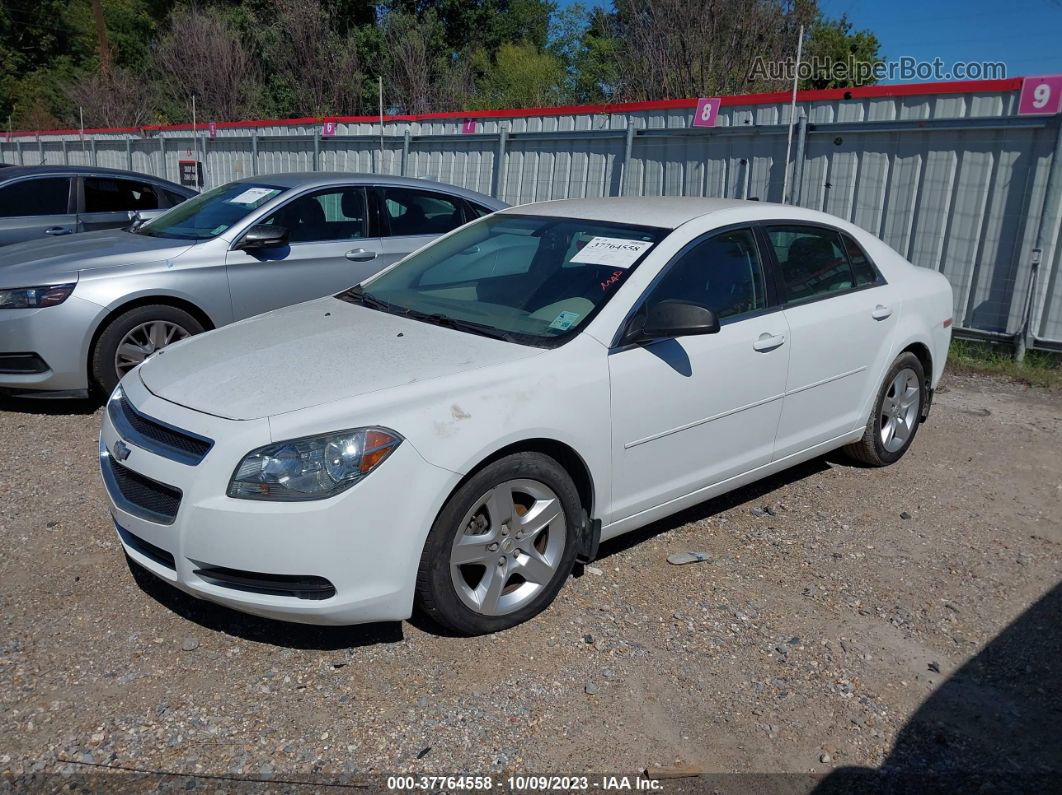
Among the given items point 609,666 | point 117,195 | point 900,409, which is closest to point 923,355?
→ point 900,409

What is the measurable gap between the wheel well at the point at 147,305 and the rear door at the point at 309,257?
23cm

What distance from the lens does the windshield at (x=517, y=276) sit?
3867 mm

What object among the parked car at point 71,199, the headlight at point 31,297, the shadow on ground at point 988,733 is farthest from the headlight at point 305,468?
the parked car at point 71,199

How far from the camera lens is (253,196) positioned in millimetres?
6812

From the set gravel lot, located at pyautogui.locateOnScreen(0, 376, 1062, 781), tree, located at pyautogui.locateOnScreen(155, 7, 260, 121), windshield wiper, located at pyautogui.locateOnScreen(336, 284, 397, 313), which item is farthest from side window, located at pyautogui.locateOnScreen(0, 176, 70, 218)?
tree, located at pyautogui.locateOnScreen(155, 7, 260, 121)

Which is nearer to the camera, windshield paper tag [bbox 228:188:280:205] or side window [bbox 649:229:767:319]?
side window [bbox 649:229:767:319]

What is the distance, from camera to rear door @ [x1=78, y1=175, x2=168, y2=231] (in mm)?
8805

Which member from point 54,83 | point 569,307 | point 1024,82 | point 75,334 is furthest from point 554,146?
point 54,83

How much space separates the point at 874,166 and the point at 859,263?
385cm

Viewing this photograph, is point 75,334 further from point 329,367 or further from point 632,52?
point 632,52

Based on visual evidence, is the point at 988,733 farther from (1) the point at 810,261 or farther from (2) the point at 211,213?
(2) the point at 211,213

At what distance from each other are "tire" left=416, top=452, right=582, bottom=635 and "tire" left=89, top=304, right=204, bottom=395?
3.52 metres

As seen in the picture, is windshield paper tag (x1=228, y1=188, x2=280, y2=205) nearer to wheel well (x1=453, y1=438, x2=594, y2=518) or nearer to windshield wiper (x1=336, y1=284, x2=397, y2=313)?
windshield wiper (x1=336, y1=284, x2=397, y2=313)

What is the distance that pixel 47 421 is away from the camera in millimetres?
5996
